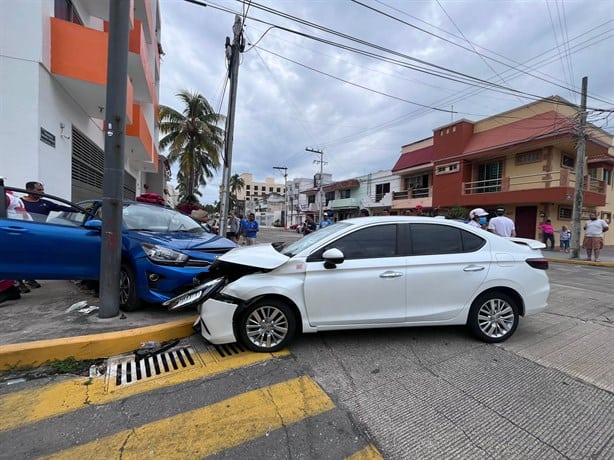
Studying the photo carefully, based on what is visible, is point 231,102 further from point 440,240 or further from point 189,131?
point 189,131

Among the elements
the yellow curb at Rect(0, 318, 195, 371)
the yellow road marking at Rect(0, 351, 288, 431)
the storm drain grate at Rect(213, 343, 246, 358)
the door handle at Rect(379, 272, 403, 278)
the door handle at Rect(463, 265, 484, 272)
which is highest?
the door handle at Rect(463, 265, 484, 272)

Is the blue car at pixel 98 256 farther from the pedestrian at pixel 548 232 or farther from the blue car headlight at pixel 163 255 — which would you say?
the pedestrian at pixel 548 232

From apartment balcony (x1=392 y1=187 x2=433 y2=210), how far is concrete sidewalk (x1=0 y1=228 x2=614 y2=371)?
24361 millimetres

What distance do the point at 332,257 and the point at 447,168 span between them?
2317cm

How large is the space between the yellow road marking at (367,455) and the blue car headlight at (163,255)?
299 centimetres

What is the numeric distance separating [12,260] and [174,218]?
215cm

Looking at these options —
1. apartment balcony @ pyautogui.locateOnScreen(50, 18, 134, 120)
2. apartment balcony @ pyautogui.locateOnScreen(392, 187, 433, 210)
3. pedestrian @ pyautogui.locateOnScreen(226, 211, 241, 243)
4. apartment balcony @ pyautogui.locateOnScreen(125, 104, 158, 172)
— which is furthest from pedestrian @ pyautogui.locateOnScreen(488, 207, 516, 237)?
apartment balcony @ pyautogui.locateOnScreen(392, 187, 433, 210)

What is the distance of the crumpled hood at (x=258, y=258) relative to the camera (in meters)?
3.42

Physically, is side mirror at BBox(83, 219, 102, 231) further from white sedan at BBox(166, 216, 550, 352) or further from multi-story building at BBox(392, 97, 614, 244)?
multi-story building at BBox(392, 97, 614, 244)

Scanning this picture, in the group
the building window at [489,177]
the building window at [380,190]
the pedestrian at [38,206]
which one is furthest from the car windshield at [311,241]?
the building window at [380,190]

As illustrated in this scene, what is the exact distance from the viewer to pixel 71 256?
4.37m

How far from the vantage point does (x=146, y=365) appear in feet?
10.5

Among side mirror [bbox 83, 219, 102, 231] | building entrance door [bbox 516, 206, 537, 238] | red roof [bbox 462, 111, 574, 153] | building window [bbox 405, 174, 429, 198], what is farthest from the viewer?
building window [bbox 405, 174, 429, 198]

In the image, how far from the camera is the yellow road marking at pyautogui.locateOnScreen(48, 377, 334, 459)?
6.71ft
